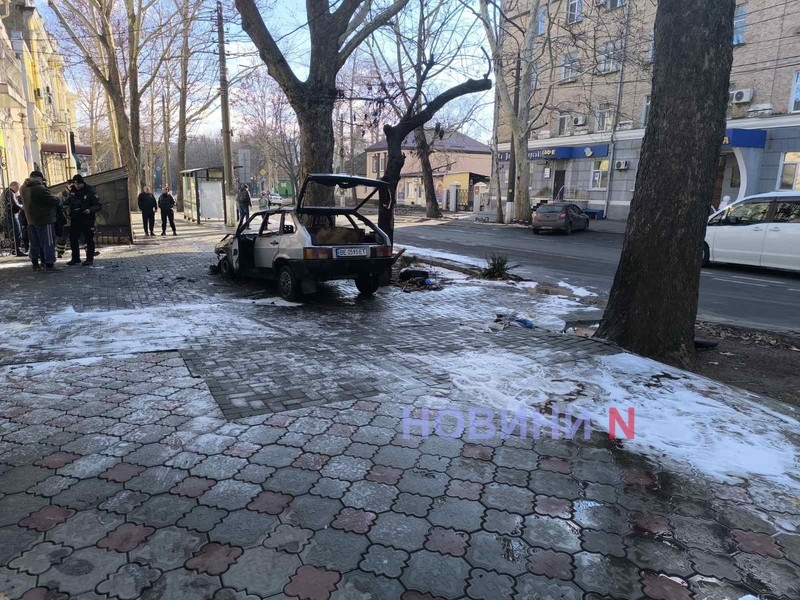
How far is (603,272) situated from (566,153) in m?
21.9

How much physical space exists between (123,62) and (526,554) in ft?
103

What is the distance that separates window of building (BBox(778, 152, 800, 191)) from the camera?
73.7ft

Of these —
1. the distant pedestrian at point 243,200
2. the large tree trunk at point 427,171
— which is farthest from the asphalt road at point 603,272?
the large tree trunk at point 427,171

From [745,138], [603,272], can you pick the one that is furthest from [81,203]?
[745,138]

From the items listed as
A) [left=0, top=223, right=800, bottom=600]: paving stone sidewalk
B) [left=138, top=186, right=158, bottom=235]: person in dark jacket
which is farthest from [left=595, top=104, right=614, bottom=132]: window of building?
[left=0, top=223, right=800, bottom=600]: paving stone sidewalk

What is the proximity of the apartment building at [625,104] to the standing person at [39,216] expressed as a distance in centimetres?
1444

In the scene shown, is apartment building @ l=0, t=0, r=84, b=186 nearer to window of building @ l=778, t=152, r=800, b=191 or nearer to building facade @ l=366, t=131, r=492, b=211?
building facade @ l=366, t=131, r=492, b=211

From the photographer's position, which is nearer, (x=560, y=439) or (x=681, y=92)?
(x=560, y=439)

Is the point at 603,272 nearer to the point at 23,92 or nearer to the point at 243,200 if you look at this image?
the point at 243,200

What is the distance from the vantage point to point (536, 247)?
710 inches

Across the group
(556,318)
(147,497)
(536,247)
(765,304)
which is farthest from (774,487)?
(536,247)

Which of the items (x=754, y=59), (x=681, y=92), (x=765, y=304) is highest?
(x=754, y=59)

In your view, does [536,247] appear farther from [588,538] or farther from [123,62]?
[123,62]

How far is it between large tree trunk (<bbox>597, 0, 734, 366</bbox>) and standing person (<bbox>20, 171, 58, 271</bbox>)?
10.2 m
